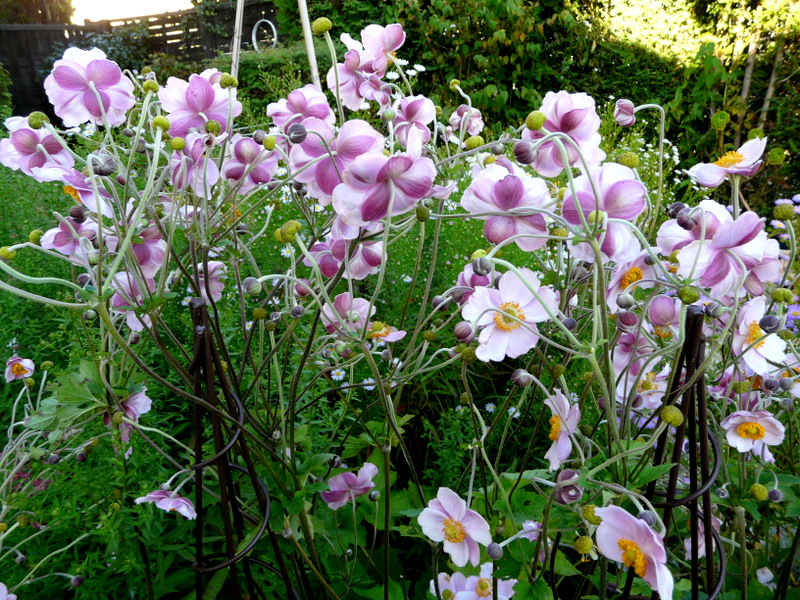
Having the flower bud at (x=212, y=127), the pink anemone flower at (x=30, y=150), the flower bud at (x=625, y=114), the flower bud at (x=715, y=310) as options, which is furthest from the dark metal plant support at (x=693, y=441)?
the pink anemone flower at (x=30, y=150)

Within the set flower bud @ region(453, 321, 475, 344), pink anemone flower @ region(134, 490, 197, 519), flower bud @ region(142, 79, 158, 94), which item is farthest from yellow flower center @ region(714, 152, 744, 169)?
pink anemone flower @ region(134, 490, 197, 519)

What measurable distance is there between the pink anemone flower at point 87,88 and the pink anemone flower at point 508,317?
620 mm

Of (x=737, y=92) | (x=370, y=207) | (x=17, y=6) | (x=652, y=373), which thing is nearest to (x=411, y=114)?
(x=370, y=207)

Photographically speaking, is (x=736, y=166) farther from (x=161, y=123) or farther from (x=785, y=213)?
(x=161, y=123)

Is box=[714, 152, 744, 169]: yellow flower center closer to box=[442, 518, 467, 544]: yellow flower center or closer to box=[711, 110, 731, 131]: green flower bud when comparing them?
box=[711, 110, 731, 131]: green flower bud

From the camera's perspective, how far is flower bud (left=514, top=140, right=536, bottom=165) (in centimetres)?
69

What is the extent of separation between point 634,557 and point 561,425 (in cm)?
20

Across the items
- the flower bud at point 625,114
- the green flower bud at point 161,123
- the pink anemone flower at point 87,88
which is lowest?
the flower bud at point 625,114

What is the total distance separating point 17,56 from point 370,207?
13.7 meters

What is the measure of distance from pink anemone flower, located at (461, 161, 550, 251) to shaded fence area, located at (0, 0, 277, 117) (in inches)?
457

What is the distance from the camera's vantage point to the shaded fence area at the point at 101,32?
36.5 ft

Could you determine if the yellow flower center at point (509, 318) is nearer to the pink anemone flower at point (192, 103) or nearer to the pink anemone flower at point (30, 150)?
the pink anemone flower at point (192, 103)

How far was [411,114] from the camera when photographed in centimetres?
98

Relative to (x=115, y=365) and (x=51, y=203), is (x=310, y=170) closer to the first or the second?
(x=115, y=365)
